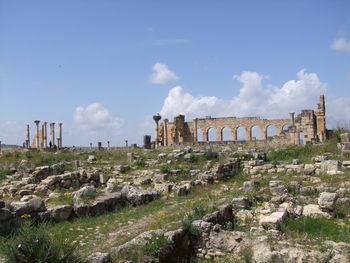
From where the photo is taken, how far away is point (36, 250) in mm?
5285

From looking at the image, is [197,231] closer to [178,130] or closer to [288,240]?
[288,240]

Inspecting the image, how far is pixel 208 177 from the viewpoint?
15172mm

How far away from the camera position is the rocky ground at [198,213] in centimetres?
642

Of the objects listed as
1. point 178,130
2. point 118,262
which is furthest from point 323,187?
point 178,130

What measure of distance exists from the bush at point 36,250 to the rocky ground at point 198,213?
0.35 metres

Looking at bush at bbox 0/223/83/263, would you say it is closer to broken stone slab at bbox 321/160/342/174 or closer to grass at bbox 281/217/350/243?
grass at bbox 281/217/350/243

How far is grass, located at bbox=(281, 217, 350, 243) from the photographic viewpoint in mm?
6906

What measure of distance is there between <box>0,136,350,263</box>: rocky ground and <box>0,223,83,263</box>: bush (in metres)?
0.35

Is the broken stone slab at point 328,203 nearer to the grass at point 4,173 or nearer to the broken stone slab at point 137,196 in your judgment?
the broken stone slab at point 137,196

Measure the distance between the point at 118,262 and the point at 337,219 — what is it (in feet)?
16.6

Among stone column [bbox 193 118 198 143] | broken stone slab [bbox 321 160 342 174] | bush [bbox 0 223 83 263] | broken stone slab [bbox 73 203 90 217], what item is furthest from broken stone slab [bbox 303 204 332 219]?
stone column [bbox 193 118 198 143]

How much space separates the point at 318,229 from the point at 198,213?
2.62m

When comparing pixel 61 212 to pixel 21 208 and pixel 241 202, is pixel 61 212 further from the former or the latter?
pixel 241 202

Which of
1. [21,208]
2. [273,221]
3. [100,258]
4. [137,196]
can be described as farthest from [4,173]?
[273,221]
